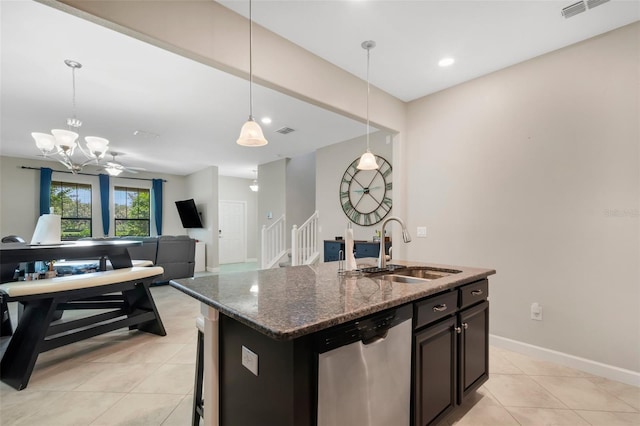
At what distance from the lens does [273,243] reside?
21.9 feet

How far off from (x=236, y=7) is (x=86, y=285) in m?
2.71

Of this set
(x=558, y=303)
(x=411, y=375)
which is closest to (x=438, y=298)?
(x=411, y=375)

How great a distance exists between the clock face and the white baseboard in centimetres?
231

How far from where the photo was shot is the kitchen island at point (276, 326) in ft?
3.24

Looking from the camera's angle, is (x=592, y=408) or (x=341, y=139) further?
(x=341, y=139)

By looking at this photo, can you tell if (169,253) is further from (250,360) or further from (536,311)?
(536,311)

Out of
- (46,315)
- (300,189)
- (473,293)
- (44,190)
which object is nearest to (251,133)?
(473,293)

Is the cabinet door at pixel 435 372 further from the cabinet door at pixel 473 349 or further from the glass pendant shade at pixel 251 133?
the glass pendant shade at pixel 251 133

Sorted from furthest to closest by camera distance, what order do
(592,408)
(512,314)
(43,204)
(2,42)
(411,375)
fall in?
(43,204)
(512,314)
(2,42)
(592,408)
(411,375)

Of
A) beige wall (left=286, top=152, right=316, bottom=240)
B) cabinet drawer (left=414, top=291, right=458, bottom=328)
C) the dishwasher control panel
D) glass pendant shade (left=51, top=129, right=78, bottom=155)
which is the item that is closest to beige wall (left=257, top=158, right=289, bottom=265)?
beige wall (left=286, top=152, right=316, bottom=240)

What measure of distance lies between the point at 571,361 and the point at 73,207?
10.1 meters

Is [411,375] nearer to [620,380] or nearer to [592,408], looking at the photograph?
[592,408]

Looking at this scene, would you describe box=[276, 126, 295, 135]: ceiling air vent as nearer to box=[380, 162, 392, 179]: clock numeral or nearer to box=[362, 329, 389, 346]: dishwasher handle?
box=[380, 162, 392, 179]: clock numeral

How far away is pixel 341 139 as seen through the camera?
212 inches
